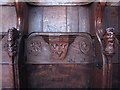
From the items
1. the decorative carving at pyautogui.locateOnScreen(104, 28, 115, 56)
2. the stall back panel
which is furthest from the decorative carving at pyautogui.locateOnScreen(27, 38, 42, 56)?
the decorative carving at pyautogui.locateOnScreen(104, 28, 115, 56)

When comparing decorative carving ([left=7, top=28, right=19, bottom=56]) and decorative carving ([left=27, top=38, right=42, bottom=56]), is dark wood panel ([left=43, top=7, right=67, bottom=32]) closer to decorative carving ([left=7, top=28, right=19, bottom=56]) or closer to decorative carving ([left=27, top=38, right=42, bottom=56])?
decorative carving ([left=27, top=38, right=42, bottom=56])

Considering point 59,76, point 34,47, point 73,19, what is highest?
point 73,19

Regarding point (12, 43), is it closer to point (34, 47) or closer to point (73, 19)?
point (34, 47)

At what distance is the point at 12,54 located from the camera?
3.45 ft

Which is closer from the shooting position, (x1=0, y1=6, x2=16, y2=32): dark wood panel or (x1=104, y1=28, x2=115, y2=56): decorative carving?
(x1=104, y1=28, x2=115, y2=56): decorative carving

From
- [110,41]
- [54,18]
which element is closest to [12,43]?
[54,18]

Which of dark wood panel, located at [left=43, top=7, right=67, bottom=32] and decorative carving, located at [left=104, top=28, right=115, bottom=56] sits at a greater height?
dark wood panel, located at [left=43, top=7, right=67, bottom=32]

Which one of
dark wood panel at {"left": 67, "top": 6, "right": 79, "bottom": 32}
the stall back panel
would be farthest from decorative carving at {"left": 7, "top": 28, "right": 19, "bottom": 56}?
dark wood panel at {"left": 67, "top": 6, "right": 79, "bottom": 32}

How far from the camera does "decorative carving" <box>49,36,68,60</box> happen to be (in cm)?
117

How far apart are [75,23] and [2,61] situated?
0.39m

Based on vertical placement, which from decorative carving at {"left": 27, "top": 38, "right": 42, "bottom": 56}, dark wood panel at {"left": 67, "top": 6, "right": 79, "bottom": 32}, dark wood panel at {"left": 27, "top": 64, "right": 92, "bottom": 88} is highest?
dark wood panel at {"left": 67, "top": 6, "right": 79, "bottom": 32}

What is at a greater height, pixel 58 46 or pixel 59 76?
pixel 58 46

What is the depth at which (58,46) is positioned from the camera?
118 cm

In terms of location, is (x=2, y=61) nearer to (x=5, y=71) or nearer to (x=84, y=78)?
(x=5, y=71)
